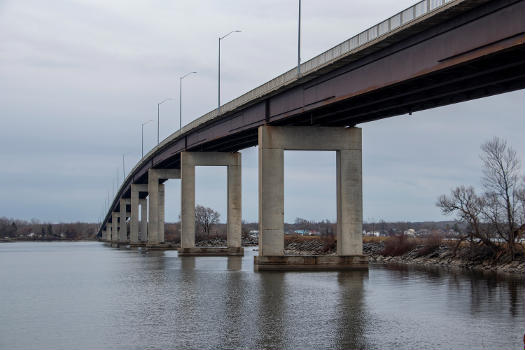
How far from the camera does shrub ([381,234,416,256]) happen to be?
70188 mm

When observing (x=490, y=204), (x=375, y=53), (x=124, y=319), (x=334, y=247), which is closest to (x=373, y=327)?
(x=124, y=319)

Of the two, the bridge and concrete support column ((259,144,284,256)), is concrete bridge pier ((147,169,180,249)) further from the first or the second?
concrete support column ((259,144,284,256))

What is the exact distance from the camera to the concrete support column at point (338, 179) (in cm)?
5169

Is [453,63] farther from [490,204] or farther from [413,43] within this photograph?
[490,204]

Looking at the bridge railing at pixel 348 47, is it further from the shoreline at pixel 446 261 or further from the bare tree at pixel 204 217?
the bare tree at pixel 204 217

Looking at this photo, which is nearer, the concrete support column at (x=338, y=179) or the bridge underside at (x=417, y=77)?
the bridge underside at (x=417, y=77)

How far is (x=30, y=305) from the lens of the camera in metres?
31.2

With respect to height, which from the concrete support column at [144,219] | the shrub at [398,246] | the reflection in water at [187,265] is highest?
the concrete support column at [144,219]

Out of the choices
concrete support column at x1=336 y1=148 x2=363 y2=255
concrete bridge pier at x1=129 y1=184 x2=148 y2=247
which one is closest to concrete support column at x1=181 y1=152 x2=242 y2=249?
concrete support column at x1=336 y1=148 x2=363 y2=255

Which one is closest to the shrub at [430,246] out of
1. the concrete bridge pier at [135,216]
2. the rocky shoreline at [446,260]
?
the rocky shoreline at [446,260]

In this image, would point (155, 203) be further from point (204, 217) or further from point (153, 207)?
point (204, 217)

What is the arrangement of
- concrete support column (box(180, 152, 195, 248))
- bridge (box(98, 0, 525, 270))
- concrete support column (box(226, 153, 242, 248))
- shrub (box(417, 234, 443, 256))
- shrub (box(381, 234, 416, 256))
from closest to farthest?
bridge (box(98, 0, 525, 270))
shrub (box(417, 234, 443, 256))
shrub (box(381, 234, 416, 256))
concrete support column (box(226, 153, 242, 248))
concrete support column (box(180, 152, 195, 248))

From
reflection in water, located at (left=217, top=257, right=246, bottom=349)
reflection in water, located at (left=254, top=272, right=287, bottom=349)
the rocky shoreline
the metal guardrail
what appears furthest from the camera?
the rocky shoreline

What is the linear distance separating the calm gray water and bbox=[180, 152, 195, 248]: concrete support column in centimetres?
3837
